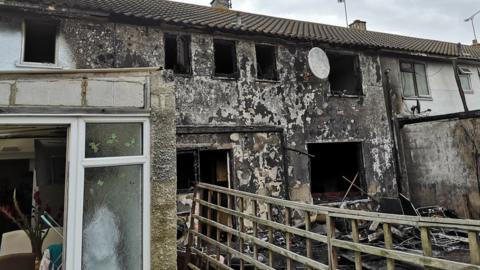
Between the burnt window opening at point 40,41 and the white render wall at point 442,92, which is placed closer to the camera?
the burnt window opening at point 40,41

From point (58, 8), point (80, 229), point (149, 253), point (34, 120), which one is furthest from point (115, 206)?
point (58, 8)

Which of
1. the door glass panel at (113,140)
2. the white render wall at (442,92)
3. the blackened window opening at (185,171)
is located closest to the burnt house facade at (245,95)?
the blackened window opening at (185,171)

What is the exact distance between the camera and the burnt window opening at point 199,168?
27.5ft

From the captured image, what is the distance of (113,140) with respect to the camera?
379cm

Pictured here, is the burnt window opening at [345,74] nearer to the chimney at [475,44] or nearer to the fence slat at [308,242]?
the fence slat at [308,242]

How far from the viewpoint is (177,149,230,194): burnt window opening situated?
8375 mm

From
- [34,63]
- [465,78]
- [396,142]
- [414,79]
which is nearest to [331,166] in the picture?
[396,142]

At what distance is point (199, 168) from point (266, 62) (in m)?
4.44

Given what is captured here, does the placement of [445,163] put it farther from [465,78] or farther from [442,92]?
[465,78]

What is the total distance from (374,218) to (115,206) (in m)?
A: 2.88

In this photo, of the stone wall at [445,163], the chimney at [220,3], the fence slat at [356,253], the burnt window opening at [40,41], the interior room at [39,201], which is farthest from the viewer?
the chimney at [220,3]

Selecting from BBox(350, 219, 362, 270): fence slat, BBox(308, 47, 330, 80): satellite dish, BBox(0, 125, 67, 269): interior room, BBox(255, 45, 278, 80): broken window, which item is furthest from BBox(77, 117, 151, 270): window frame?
BBox(308, 47, 330, 80): satellite dish

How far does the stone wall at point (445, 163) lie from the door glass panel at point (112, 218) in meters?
10.4

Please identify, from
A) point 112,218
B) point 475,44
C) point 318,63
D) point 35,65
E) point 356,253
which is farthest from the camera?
point 475,44
